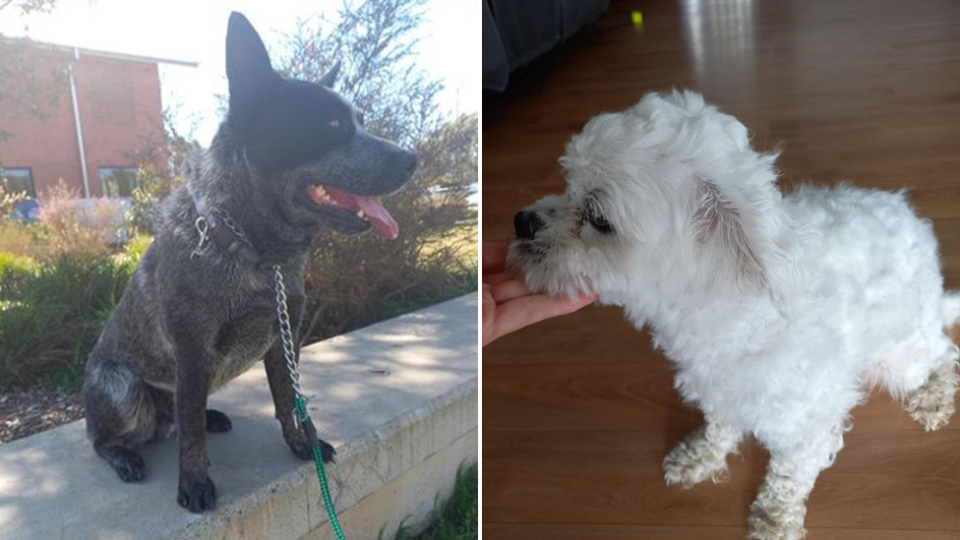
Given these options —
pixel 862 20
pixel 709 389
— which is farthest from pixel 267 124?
pixel 862 20

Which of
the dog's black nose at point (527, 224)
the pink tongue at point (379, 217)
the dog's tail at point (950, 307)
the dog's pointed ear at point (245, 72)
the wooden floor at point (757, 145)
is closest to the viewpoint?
the dog's pointed ear at point (245, 72)

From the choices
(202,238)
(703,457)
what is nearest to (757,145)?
(703,457)

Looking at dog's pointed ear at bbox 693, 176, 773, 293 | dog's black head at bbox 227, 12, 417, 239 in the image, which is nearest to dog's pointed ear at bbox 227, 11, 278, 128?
dog's black head at bbox 227, 12, 417, 239

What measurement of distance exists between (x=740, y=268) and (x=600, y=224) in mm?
187

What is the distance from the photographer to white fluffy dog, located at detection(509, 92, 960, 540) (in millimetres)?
950

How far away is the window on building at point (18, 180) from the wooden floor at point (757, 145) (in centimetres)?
92

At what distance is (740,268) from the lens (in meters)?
0.95

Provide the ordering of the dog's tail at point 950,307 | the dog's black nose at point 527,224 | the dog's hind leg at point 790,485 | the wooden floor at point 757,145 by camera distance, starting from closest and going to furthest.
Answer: the dog's black nose at point 527,224 < the dog's hind leg at point 790,485 < the wooden floor at point 757,145 < the dog's tail at point 950,307

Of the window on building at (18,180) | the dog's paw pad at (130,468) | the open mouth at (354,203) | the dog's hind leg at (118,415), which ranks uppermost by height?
the window on building at (18,180)

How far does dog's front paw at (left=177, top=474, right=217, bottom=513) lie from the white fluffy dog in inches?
20.2

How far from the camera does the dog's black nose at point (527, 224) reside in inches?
42.6

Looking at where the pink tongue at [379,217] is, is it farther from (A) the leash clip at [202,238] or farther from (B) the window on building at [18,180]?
(B) the window on building at [18,180]

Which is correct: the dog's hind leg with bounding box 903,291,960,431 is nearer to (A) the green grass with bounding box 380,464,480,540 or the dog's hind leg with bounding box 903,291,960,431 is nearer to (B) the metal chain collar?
(A) the green grass with bounding box 380,464,480,540

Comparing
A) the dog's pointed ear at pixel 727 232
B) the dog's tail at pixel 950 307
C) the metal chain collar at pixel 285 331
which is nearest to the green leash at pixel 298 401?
the metal chain collar at pixel 285 331
